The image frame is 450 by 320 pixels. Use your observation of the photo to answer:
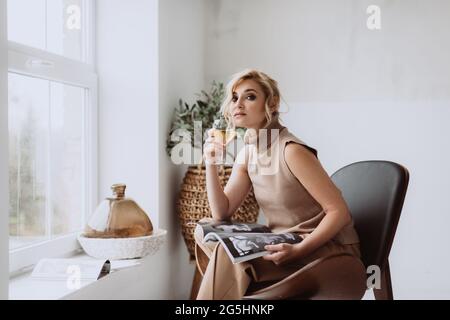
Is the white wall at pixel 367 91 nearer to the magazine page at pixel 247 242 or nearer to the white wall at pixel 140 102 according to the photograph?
the white wall at pixel 140 102

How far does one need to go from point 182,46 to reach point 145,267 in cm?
71

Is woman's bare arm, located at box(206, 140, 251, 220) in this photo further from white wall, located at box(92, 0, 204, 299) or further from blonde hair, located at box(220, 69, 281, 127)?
white wall, located at box(92, 0, 204, 299)

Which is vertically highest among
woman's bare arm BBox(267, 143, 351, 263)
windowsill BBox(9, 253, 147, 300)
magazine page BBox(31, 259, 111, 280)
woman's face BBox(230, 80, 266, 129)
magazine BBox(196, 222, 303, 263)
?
woman's face BBox(230, 80, 266, 129)

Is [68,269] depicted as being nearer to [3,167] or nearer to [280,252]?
[3,167]

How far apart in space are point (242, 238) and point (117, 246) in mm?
568

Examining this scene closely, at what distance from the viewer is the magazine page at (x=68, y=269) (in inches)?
50.1

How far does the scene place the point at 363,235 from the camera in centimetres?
118

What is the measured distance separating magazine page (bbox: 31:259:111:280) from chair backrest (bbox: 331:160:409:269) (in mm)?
619

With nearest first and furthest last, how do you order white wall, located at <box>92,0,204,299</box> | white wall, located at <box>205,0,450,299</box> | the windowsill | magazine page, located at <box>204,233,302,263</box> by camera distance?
magazine page, located at <box>204,233,302,263</box>
the windowsill
white wall, located at <box>92,0,204,299</box>
white wall, located at <box>205,0,450,299</box>

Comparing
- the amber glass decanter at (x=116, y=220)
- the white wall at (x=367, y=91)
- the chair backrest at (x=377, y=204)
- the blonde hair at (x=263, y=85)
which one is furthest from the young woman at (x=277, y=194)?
the white wall at (x=367, y=91)

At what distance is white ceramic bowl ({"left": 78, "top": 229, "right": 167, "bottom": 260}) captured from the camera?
1360 mm

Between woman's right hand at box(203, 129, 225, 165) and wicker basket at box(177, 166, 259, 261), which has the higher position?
woman's right hand at box(203, 129, 225, 165)

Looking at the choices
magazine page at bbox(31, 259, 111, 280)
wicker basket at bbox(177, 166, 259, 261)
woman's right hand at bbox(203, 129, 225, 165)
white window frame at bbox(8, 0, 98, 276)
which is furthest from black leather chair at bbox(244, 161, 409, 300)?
white window frame at bbox(8, 0, 98, 276)
